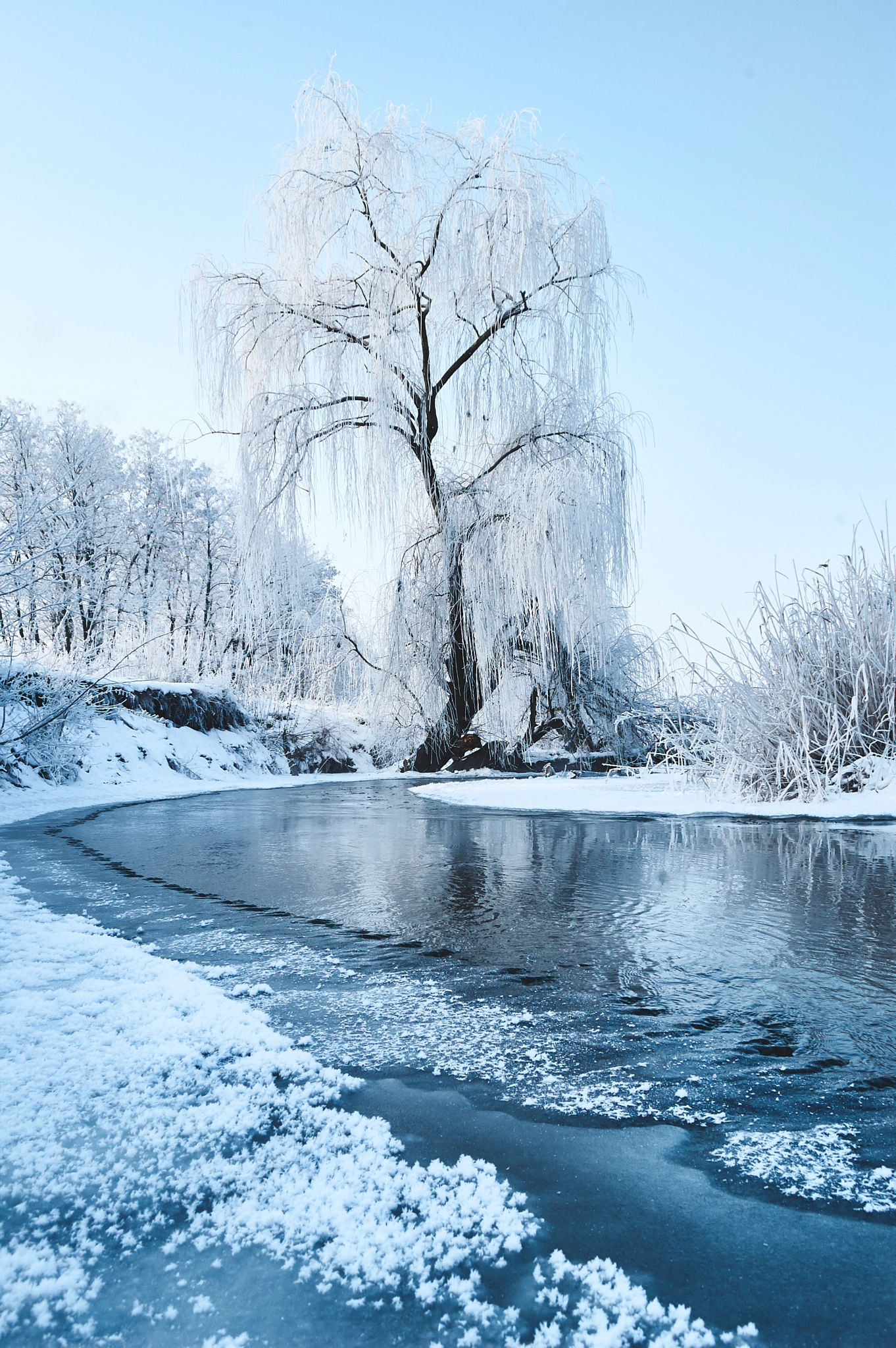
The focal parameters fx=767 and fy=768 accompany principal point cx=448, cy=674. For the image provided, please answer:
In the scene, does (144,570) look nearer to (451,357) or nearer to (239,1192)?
(451,357)

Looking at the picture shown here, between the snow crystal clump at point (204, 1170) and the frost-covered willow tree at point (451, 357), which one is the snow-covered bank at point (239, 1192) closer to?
the snow crystal clump at point (204, 1170)

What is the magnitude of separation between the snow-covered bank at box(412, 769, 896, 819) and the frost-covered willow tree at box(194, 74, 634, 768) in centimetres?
218

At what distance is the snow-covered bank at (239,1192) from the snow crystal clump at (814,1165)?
192mm

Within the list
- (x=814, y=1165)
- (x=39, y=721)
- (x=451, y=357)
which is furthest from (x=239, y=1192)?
(x=451, y=357)

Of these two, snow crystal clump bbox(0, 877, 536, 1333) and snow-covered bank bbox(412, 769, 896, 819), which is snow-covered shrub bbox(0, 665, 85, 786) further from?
snow crystal clump bbox(0, 877, 536, 1333)

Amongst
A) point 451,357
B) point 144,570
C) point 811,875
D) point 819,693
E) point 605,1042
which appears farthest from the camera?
point 144,570

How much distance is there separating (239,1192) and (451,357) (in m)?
8.10

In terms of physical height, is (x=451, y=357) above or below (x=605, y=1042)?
above

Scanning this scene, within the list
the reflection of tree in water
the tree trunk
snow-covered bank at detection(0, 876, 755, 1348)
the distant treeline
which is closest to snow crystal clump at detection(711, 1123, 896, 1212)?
snow-covered bank at detection(0, 876, 755, 1348)

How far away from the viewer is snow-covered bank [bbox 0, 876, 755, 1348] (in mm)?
519

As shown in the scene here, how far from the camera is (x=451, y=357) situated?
7859 mm

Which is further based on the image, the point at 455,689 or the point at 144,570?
the point at 144,570

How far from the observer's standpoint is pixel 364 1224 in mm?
603

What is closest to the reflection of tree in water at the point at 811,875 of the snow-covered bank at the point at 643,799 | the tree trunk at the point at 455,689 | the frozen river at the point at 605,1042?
the frozen river at the point at 605,1042
